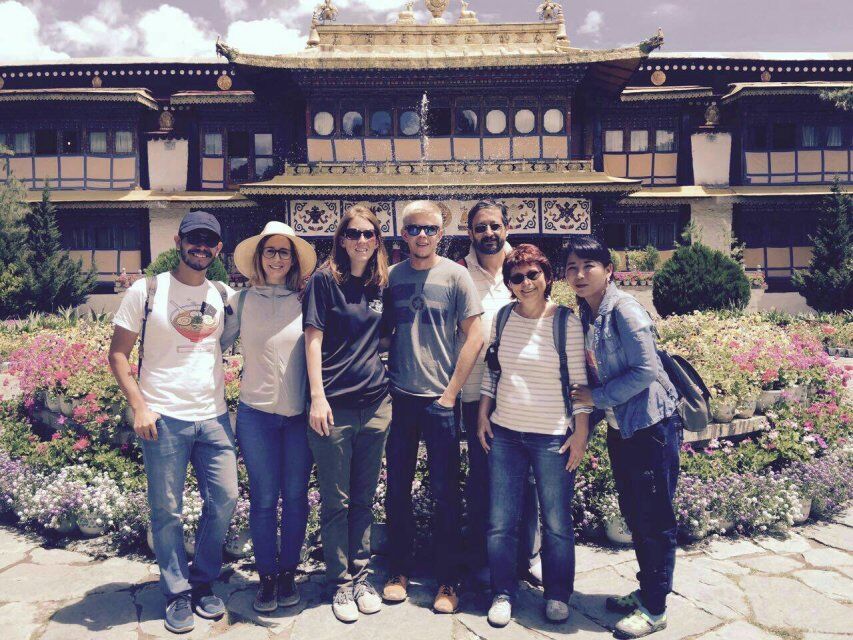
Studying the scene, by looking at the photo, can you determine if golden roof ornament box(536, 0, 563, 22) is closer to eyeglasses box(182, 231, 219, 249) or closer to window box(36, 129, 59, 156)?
window box(36, 129, 59, 156)

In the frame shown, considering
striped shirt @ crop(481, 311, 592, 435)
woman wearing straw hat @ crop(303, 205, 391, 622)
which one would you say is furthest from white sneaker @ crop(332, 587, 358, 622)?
striped shirt @ crop(481, 311, 592, 435)

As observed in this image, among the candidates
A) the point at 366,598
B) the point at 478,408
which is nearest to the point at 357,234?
the point at 478,408

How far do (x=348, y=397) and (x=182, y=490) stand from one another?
1.15 m

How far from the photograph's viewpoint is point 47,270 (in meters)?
18.8

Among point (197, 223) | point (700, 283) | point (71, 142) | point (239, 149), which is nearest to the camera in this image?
point (197, 223)

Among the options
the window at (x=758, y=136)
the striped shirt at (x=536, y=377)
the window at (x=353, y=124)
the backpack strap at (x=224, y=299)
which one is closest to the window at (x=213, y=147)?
the window at (x=353, y=124)

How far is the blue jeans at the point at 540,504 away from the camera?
3.54 m

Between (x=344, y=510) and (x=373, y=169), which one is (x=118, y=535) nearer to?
(x=344, y=510)

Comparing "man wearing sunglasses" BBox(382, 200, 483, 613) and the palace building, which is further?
the palace building

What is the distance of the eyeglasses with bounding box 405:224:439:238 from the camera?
12.2ft

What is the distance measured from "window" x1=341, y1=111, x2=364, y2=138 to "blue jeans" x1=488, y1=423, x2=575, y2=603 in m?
16.6

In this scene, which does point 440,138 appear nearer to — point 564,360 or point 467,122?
point 467,122

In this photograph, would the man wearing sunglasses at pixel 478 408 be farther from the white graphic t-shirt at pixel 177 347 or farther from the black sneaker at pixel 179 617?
the black sneaker at pixel 179 617

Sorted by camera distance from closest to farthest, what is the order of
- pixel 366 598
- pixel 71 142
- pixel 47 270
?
pixel 366 598
pixel 47 270
pixel 71 142
